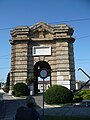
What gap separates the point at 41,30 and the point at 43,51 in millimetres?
2927

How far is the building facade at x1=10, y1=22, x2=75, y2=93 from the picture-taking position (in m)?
38.2

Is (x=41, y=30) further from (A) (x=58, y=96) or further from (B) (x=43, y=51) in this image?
(A) (x=58, y=96)

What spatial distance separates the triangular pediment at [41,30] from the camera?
3947 centimetres

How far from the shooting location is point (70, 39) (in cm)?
3891

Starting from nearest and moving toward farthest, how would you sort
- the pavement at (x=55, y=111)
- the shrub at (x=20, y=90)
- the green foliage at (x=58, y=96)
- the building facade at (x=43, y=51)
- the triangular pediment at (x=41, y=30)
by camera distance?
the pavement at (x=55, y=111) → the green foliage at (x=58, y=96) → the shrub at (x=20, y=90) → the building facade at (x=43, y=51) → the triangular pediment at (x=41, y=30)

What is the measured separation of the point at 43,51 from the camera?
39250 millimetres

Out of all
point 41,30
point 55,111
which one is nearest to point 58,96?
point 55,111

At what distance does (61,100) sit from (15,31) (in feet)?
56.3

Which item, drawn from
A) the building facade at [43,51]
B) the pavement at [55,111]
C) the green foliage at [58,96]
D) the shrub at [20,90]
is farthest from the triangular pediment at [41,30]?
the pavement at [55,111]

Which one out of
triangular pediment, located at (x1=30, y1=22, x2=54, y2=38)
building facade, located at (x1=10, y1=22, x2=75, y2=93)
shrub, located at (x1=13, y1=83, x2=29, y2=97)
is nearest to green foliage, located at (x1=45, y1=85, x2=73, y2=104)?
shrub, located at (x1=13, y1=83, x2=29, y2=97)

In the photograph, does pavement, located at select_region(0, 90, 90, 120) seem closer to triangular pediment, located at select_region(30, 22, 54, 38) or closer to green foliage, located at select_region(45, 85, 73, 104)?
green foliage, located at select_region(45, 85, 73, 104)

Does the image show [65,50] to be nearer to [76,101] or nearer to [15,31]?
[15,31]

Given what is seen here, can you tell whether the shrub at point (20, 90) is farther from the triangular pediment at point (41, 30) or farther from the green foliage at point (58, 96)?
the green foliage at point (58, 96)

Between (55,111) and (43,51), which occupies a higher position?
(43,51)
